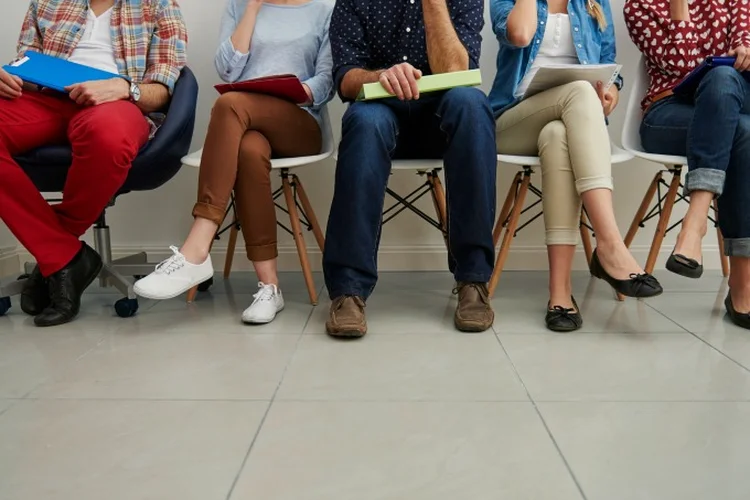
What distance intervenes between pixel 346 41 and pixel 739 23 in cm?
112

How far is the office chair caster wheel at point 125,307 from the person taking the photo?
1.70 metres

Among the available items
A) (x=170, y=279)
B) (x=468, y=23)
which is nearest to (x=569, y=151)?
(x=468, y=23)

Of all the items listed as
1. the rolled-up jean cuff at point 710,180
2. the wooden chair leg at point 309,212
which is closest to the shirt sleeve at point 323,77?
the wooden chair leg at point 309,212

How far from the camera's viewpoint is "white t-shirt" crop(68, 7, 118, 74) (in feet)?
6.23

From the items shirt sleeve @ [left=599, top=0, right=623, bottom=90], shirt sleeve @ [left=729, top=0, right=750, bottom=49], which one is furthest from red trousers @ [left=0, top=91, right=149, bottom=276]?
shirt sleeve @ [left=729, top=0, right=750, bottom=49]

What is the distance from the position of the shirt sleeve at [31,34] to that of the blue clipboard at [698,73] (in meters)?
1.80

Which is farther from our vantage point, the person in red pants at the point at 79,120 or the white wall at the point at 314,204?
the white wall at the point at 314,204

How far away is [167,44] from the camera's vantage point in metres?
1.87

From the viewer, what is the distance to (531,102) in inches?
67.1

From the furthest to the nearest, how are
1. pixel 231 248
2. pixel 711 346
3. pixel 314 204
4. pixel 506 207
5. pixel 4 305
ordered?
pixel 314 204, pixel 231 248, pixel 506 207, pixel 4 305, pixel 711 346

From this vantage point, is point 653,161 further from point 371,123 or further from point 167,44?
point 167,44

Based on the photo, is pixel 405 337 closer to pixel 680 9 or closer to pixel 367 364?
pixel 367 364

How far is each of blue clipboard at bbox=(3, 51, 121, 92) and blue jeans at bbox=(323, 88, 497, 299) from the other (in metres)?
0.72

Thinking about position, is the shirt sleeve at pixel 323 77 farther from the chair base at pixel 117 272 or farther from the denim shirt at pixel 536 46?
the chair base at pixel 117 272
